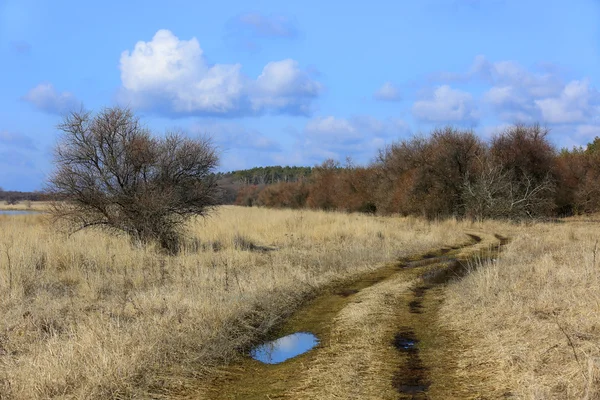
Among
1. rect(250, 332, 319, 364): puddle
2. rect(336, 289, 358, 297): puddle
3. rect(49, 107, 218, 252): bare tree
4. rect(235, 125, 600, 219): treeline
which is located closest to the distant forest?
rect(235, 125, 600, 219): treeline

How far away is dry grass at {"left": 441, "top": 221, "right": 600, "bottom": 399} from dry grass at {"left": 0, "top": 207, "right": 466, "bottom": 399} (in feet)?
10.5

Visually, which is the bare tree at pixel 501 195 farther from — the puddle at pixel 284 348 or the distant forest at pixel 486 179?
the puddle at pixel 284 348

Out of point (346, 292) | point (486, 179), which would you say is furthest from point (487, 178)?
point (346, 292)

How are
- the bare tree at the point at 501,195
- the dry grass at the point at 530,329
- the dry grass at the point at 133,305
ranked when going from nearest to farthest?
the dry grass at the point at 530,329 → the dry grass at the point at 133,305 → the bare tree at the point at 501,195

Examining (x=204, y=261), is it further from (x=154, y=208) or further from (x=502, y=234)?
(x=502, y=234)

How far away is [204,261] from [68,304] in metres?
4.46

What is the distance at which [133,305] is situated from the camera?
751cm

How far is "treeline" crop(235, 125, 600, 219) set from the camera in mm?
31625

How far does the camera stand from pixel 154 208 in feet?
45.1

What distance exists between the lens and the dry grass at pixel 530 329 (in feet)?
15.1

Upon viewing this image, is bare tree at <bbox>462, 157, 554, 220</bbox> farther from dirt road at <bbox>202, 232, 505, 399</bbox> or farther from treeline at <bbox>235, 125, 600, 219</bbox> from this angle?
dirt road at <bbox>202, 232, 505, 399</bbox>

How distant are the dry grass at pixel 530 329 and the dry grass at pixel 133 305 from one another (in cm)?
319

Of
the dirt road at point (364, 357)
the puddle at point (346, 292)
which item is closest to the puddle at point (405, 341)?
the dirt road at point (364, 357)

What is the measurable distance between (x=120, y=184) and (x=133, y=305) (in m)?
7.64
